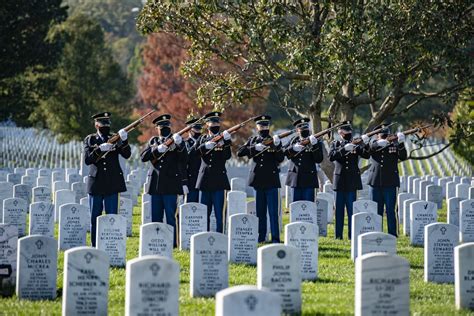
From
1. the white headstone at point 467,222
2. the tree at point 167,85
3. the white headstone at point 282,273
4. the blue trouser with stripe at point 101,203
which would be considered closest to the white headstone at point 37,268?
the white headstone at point 282,273

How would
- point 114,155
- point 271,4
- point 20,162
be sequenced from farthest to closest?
→ point 20,162
point 271,4
point 114,155

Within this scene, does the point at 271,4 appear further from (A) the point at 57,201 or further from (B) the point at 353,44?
(A) the point at 57,201

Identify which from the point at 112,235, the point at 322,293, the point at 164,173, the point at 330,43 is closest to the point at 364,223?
the point at 322,293

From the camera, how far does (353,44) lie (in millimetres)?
18094

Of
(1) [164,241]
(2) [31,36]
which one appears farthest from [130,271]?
(2) [31,36]

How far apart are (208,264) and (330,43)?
26.1 feet

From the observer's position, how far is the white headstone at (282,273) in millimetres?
9984

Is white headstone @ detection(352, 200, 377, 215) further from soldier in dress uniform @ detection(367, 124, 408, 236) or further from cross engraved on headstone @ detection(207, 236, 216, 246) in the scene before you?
cross engraved on headstone @ detection(207, 236, 216, 246)

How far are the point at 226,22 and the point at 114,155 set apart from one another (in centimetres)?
654

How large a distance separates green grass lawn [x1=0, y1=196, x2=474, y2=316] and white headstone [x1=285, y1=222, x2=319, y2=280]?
0.76 feet

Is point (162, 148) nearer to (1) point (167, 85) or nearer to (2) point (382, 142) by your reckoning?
(2) point (382, 142)

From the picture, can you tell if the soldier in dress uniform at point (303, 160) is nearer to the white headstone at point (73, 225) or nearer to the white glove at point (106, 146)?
the white glove at point (106, 146)

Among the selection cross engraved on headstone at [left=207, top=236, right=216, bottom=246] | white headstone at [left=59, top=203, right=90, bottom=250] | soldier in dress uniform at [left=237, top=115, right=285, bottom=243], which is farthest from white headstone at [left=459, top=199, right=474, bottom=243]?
cross engraved on headstone at [left=207, top=236, right=216, bottom=246]

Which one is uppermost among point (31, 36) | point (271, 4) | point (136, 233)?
point (31, 36)
